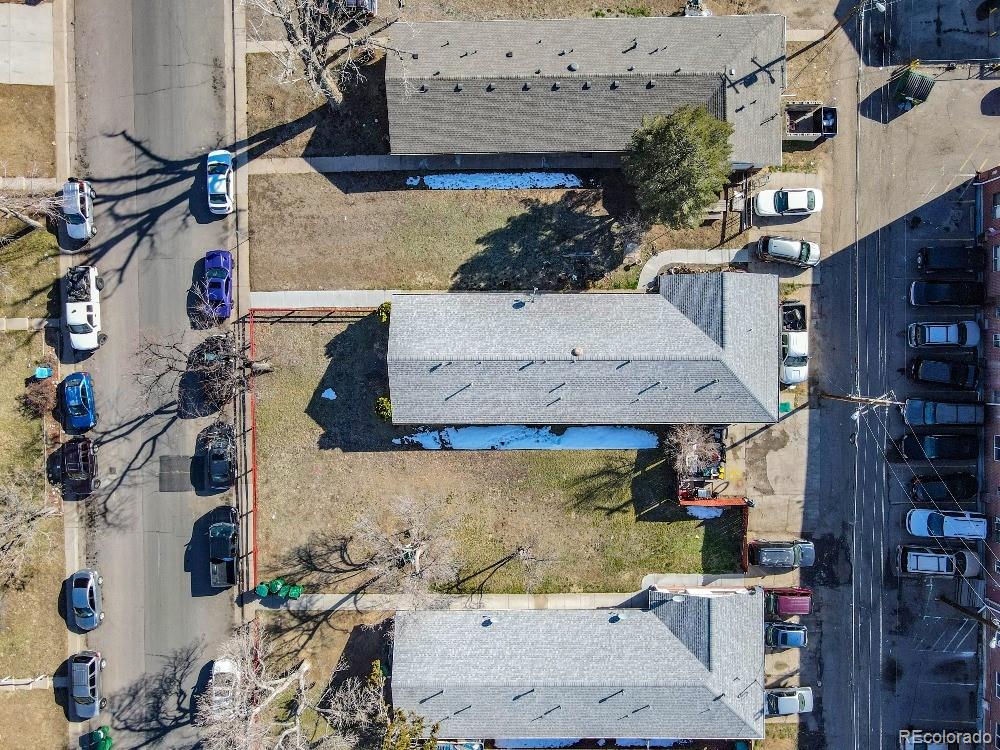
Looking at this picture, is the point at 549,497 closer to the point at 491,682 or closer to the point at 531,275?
the point at 491,682

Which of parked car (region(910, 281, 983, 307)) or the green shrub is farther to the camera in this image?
parked car (region(910, 281, 983, 307))

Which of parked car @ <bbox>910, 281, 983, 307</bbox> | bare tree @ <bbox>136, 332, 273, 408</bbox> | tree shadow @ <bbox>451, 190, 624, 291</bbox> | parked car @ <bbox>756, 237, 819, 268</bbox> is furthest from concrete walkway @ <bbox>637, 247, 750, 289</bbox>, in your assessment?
bare tree @ <bbox>136, 332, 273, 408</bbox>

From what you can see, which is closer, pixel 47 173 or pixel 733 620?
pixel 733 620

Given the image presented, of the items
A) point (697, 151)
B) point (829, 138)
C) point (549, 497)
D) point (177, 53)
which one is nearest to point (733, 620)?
point (549, 497)

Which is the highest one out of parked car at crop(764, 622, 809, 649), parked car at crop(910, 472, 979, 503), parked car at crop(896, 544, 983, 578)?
parked car at crop(910, 472, 979, 503)

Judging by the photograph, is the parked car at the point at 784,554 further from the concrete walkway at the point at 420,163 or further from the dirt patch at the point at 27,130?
the dirt patch at the point at 27,130

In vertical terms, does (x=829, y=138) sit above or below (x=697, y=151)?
above

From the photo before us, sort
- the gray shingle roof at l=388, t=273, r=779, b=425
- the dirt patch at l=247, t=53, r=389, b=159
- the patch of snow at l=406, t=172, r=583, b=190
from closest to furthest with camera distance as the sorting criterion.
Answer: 1. the gray shingle roof at l=388, t=273, r=779, b=425
2. the dirt patch at l=247, t=53, r=389, b=159
3. the patch of snow at l=406, t=172, r=583, b=190

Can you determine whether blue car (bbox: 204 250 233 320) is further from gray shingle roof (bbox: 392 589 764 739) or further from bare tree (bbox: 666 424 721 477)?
bare tree (bbox: 666 424 721 477)
